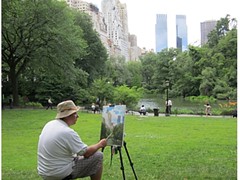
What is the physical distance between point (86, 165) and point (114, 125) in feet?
2.42

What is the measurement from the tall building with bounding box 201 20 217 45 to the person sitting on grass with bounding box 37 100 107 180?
54.4 metres

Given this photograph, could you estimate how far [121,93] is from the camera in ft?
89.7

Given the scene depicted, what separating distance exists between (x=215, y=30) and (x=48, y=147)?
53.0m

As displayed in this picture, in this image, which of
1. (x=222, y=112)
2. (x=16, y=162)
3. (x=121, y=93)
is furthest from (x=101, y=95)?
(x=16, y=162)

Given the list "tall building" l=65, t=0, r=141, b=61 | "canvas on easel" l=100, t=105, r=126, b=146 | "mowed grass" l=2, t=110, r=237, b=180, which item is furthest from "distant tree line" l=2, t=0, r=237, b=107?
"canvas on easel" l=100, t=105, r=126, b=146

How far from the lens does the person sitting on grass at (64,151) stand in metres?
3.38

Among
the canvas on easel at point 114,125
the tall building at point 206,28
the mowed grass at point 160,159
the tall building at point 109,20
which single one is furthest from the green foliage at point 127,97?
the tall building at point 206,28

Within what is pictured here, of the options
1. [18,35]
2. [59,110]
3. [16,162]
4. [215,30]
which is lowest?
[16,162]

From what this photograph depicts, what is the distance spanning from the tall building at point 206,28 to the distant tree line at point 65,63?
9694mm

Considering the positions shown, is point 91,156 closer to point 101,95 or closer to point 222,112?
point 222,112

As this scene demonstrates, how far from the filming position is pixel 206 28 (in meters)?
60.2

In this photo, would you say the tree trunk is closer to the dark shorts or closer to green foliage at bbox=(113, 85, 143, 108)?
green foliage at bbox=(113, 85, 143, 108)

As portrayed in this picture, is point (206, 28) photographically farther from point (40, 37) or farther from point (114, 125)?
point (114, 125)

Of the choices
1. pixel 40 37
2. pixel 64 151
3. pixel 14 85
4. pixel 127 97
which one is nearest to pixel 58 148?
pixel 64 151
